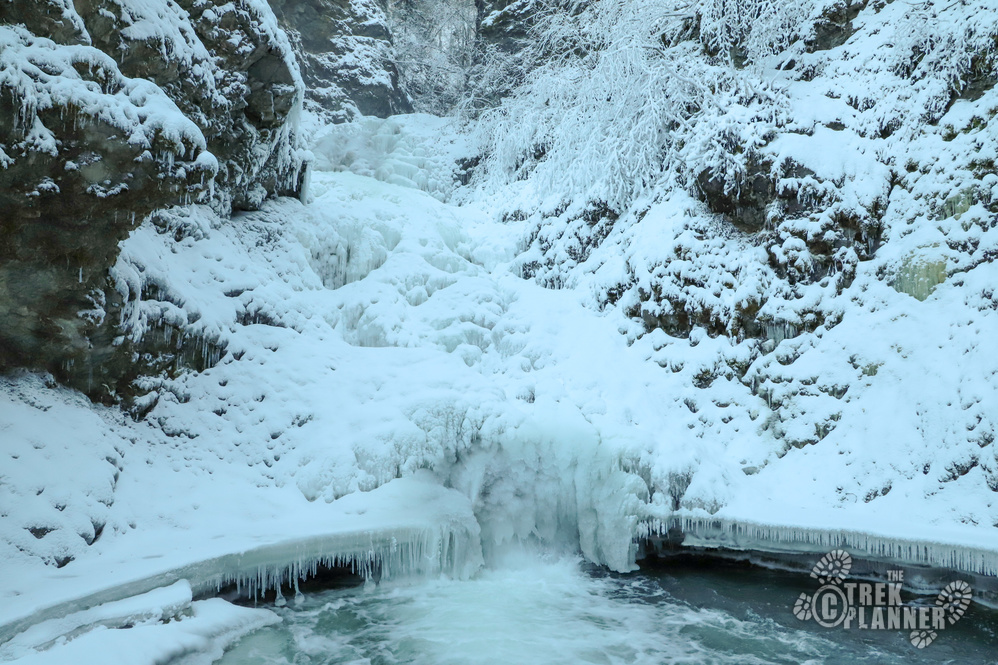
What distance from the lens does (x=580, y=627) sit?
228 inches

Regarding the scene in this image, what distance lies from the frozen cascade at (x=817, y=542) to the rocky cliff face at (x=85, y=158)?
554 centimetres

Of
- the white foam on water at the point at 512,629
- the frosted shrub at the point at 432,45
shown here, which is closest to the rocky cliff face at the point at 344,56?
the frosted shrub at the point at 432,45

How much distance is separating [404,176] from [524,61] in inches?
162

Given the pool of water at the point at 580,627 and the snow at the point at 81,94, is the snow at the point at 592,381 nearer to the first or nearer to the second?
the pool of water at the point at 580,627

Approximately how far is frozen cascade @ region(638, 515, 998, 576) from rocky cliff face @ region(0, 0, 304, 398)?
554cm

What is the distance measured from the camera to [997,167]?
7121 millimetres

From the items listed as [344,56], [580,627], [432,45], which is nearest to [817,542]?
[580,627]

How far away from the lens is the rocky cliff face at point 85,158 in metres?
4.54

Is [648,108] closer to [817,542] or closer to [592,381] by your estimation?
[592,381]

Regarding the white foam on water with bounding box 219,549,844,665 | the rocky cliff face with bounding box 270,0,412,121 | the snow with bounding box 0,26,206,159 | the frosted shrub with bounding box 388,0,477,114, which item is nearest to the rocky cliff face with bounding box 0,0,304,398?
the snow with bounding box 0,26,206,159

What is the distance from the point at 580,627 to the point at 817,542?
2.33m

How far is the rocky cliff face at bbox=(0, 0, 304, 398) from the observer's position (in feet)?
14.9

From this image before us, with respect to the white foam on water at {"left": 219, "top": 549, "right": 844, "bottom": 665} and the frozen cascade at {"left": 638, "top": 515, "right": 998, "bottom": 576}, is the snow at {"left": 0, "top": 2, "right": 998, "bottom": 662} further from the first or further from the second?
the white foam on water at {"left": 219, "top": 549, "right": 844, "bottom": 665}

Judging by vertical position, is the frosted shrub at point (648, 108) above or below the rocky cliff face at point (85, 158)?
above
